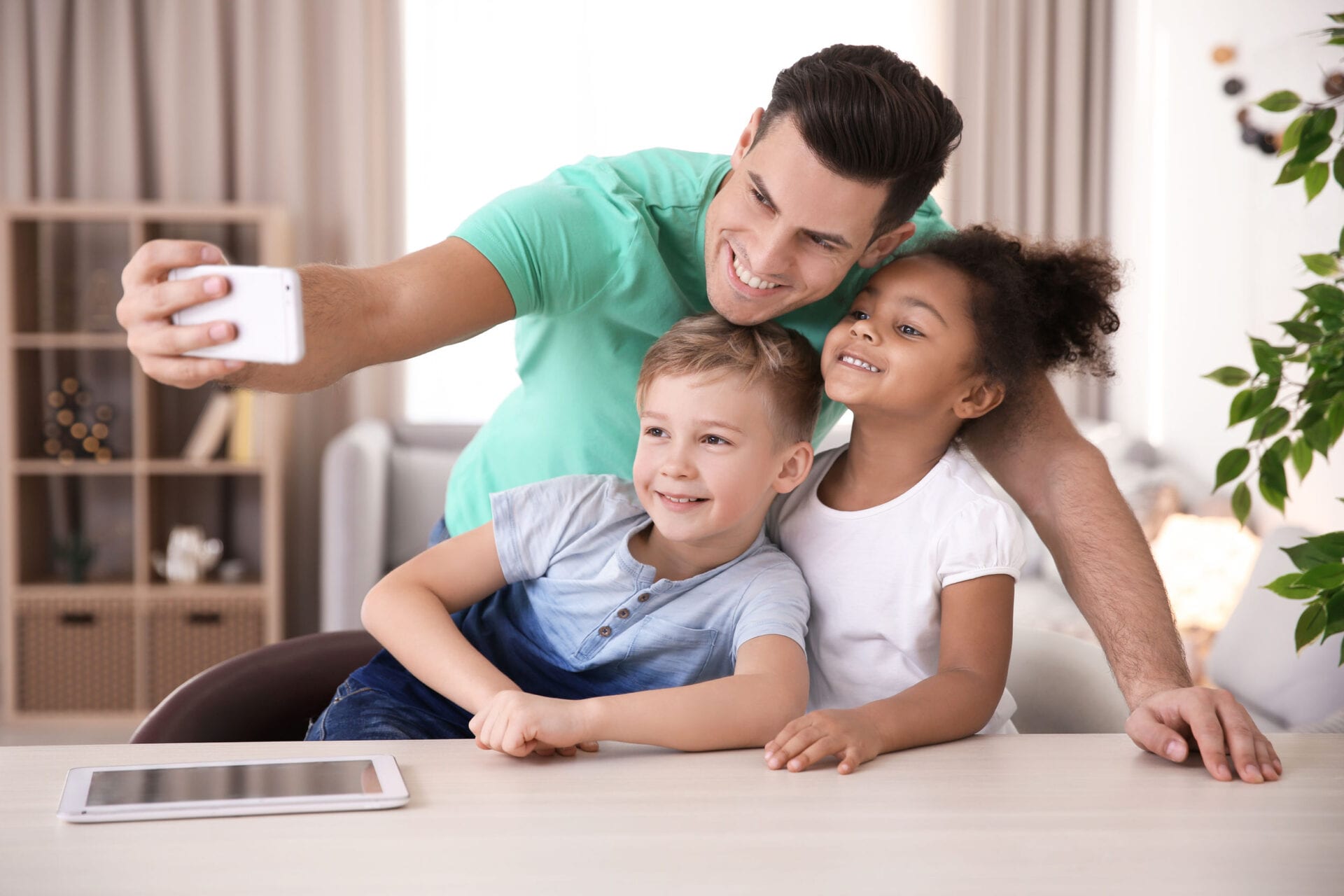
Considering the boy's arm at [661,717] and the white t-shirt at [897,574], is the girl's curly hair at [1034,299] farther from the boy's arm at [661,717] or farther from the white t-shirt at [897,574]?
the boy's arm at [661,717]

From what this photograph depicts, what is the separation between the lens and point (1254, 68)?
321cm

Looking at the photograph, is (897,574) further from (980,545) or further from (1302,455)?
(1302,455)

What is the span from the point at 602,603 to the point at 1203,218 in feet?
9.60

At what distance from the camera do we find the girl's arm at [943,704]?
98 cm

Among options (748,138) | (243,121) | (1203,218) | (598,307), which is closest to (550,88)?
(243,121)

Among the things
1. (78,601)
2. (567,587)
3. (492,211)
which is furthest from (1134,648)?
(78,601)

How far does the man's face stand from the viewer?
137 cm

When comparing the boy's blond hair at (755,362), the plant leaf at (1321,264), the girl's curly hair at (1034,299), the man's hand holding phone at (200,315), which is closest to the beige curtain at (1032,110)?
the girl's curly hair at (1034,299)

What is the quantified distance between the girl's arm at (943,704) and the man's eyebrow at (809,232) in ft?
1.47

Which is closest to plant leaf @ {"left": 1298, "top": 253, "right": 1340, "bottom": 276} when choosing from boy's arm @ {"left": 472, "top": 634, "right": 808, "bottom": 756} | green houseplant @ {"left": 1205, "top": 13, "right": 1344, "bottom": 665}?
green houseplant @ {"left": 1205, "top": 13, "right": 1344, "bottom": 665}

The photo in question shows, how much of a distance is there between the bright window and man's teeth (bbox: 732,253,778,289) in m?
3.01

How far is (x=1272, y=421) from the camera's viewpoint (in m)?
1.01

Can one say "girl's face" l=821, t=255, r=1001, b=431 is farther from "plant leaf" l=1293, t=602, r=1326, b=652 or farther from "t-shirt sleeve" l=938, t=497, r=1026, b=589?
"plant leaf" l=1293, t=602, r=1326, b=652

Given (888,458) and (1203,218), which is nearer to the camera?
(888,458)
